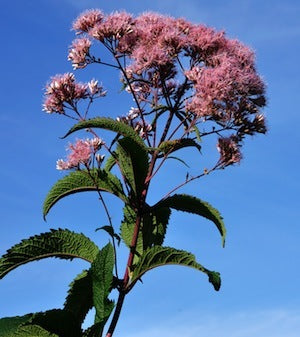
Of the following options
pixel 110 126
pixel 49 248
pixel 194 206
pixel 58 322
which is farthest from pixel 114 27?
pixel 58 322

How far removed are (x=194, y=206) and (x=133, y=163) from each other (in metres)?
0.71

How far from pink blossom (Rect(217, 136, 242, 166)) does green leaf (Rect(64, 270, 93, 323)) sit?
162 centimetres

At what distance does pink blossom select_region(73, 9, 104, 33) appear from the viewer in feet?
18.4

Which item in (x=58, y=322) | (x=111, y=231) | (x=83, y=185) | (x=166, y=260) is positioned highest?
(x=83, y=185)

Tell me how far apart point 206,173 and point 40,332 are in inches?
77.5

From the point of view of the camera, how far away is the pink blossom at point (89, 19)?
5617 mm

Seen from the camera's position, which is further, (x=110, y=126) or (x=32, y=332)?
(x=110, y=126)

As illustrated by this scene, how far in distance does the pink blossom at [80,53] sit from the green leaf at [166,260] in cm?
213

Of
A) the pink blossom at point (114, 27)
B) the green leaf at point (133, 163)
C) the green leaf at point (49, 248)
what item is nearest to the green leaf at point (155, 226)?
the green leaf at point (133, 163)

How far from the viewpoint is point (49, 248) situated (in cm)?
483

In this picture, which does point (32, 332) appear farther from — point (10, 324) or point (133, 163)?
point (133, 163)

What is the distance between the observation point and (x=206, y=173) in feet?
16.6

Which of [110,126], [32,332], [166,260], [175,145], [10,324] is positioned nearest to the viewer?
[32,332]

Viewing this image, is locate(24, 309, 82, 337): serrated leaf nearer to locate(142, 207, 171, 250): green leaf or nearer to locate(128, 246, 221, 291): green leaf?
locate(128, 246, 221, 291): green leaf
